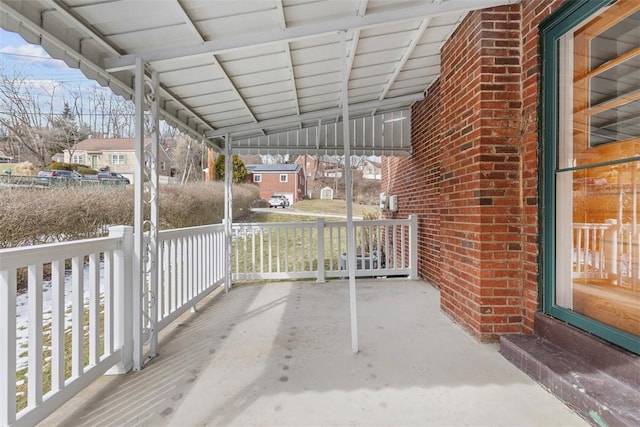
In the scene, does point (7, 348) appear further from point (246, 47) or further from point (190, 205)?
point (190, 205)

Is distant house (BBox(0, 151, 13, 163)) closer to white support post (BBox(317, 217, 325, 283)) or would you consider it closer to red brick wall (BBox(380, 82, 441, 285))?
white support post (BBox(317, 217, 325, 283))

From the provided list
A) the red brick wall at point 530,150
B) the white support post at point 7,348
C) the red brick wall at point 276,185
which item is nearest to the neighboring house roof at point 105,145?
the red brick wall at point 276,185

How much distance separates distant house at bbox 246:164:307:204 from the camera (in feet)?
92.0

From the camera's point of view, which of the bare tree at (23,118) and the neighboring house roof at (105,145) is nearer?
the bare tree at (23,118)

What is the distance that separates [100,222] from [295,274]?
13.7 feet

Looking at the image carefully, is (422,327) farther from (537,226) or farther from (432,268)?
(432,268)

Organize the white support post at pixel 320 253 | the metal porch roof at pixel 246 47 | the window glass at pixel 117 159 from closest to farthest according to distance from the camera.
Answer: the metal porch roof at pixel 246 47
the white support post at pixel 320 253
the window glass at pixel 117 159

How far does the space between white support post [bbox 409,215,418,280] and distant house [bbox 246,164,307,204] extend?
2277cm

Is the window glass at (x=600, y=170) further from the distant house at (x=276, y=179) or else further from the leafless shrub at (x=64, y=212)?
the distant house at (x=276, y=179)

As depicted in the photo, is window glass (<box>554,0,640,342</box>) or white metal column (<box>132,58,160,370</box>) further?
white metal column (<box>132,58,160,370</box>)

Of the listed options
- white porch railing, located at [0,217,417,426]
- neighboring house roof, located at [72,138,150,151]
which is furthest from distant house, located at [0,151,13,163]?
neighboring house roof, located at [72,138,150,151]

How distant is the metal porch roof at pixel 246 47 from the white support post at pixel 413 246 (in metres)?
2.01

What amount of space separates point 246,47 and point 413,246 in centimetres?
396

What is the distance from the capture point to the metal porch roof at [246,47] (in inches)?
78.9
